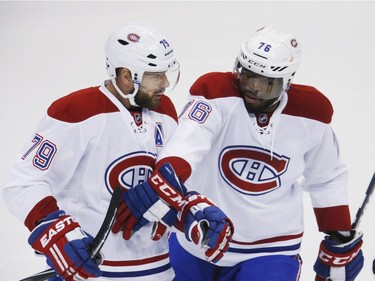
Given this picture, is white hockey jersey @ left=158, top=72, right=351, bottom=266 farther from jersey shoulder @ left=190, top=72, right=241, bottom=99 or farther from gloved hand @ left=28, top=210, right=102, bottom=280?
gloved hand @ left=28, top=210, right=102, bottom=280

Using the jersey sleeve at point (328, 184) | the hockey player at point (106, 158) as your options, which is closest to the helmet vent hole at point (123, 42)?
the hockey player at point (106, 158)

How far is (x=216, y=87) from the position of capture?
131 inches

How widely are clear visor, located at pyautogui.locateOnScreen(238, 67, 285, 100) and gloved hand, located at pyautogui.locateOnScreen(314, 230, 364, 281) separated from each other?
67 centimetres

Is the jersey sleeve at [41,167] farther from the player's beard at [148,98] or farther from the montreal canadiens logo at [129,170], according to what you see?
the player's beard at [148,98]

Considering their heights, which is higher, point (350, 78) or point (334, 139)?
point (334, 139)

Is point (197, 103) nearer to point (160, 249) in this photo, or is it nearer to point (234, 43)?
point (160, 249)

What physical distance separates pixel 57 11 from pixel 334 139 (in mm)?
3725

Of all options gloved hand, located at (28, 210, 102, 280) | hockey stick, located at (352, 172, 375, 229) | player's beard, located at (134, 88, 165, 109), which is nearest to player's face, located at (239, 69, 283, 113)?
player's beard, located at (134, 88, 165, 109)

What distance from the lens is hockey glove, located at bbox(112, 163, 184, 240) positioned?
293 cm

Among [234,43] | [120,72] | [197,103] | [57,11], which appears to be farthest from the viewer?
[57,11]

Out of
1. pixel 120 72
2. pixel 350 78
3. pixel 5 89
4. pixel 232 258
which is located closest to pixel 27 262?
pixel 232 258

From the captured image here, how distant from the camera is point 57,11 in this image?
22.1 ft

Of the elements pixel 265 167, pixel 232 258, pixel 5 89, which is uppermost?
pixel 265 167

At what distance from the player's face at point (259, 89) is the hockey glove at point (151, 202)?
48 cm
